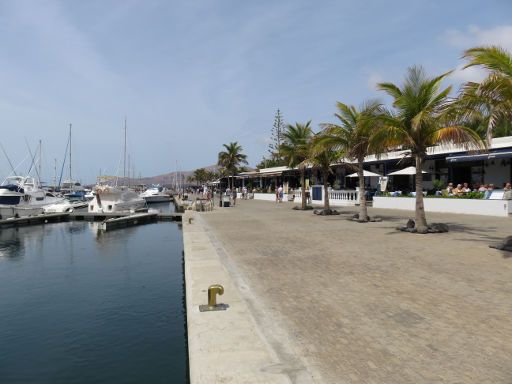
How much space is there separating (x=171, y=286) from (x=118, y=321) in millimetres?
3271

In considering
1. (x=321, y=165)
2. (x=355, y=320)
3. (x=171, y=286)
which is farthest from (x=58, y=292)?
(x=321, y=165)

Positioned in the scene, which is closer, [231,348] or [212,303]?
[231,348]

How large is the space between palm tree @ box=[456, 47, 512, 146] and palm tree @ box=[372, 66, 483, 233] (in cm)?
356

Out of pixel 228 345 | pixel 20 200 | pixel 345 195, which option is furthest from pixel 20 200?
pixel 228 345

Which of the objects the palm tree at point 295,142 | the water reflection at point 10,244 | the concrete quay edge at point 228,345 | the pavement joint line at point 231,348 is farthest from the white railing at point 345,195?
the pavement joint line at point 231,348

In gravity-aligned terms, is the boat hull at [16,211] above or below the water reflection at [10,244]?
above

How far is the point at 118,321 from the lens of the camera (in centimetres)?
949

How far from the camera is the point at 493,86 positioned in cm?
1038

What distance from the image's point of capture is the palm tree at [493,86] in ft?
34.0

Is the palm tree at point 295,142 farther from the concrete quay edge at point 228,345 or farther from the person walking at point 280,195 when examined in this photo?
the concrete quay edge at point 228,345

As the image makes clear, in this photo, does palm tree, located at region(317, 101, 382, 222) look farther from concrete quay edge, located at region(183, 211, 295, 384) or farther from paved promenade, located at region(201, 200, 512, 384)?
concrete quay edge, located at region(183, 211, 295, 384)

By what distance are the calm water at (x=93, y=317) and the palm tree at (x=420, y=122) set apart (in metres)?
9.78

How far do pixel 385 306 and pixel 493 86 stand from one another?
7042mm

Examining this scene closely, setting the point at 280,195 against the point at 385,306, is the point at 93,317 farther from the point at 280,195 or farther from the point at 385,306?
the point at 280,195
